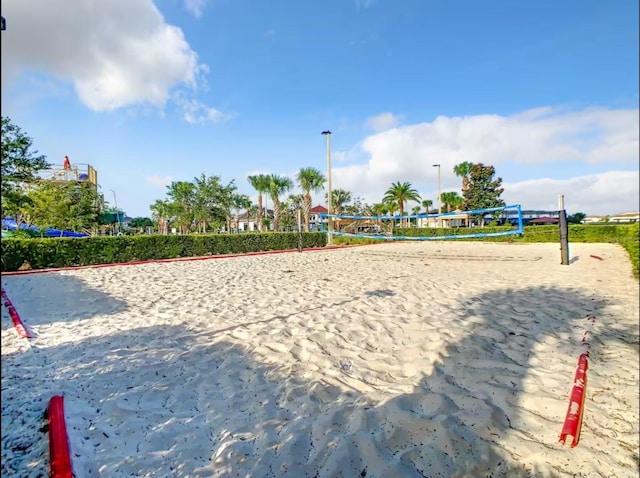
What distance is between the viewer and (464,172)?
41906 mm

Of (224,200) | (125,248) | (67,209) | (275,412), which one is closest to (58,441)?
(275,412)

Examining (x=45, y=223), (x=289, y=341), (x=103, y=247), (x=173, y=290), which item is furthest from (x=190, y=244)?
(x=289, y=341)

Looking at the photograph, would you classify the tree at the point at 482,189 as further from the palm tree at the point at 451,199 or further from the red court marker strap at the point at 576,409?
the red court marker strap at the point at 576,409

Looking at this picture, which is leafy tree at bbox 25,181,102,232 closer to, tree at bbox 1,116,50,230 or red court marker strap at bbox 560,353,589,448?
tree at bbox 1,116,50,230

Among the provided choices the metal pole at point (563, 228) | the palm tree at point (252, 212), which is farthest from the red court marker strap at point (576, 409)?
the palm tree at point (252, 212)

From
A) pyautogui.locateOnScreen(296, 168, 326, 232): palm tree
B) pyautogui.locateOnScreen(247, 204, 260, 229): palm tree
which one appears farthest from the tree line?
pyautogui.locateOnScreen(247, 204, 260, 229): palm tree

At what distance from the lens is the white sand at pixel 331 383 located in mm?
2092

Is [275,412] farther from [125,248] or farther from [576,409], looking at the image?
[125,248]

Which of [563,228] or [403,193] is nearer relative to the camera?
[563,228]

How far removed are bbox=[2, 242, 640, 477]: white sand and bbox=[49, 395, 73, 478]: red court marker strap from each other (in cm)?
10

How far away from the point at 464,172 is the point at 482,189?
456 cm

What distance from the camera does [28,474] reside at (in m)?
1.95

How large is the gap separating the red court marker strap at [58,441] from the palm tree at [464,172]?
137 feet

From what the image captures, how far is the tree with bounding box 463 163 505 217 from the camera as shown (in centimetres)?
3744
